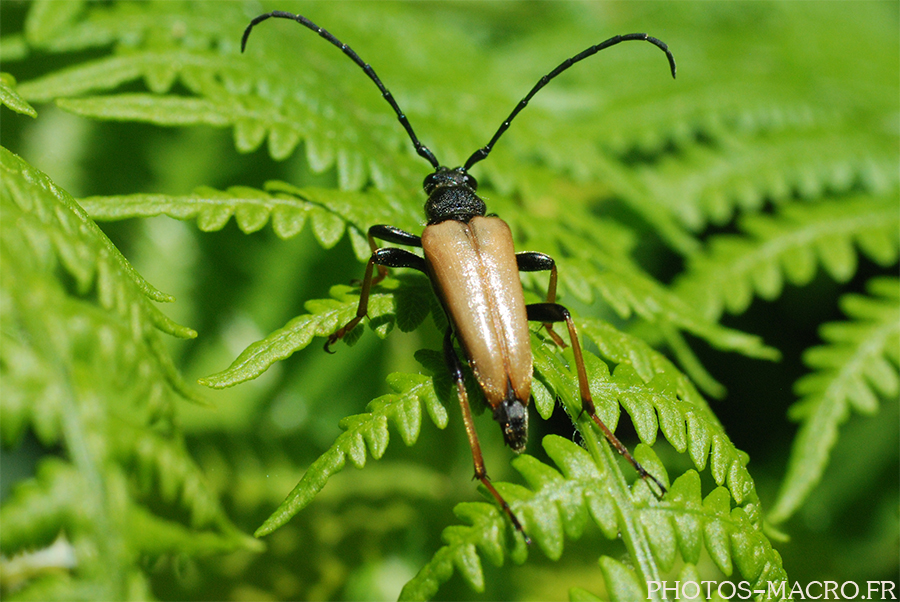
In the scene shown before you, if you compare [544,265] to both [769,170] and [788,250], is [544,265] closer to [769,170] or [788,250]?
[788,250]

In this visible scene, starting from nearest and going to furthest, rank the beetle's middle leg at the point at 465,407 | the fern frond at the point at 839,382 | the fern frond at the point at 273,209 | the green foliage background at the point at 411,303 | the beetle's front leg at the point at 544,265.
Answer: the green foliage background at the point at 411,303 → the beetle's middle leg at the point at 465,407 → the fern frond at the point at 273,209 → the beetle's front leg at the point at 544,265 → the fern frond at the point at 839,382

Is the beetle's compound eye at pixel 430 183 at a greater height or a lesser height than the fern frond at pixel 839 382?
greater

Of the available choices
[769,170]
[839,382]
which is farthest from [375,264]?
[769,170]

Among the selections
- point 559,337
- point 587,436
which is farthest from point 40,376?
point 559,337

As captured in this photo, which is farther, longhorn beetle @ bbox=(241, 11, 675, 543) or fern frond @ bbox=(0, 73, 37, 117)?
longhorn beetle @ bbox=(241, 11, 675, 543)

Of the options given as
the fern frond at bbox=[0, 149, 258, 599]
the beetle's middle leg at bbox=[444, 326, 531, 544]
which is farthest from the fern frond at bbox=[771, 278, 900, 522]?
the fern frond at bbox=[0, 149, 258, 599]

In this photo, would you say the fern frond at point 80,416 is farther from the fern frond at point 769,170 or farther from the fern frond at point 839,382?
the fern frond at point 769,170

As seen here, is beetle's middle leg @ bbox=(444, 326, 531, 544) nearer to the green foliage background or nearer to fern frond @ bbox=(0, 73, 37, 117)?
the green foliage background

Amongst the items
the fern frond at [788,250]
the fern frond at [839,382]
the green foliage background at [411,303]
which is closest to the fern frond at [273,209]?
the green foliage background at [411,303]
